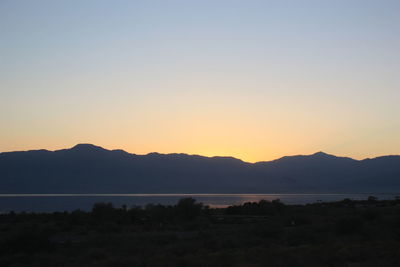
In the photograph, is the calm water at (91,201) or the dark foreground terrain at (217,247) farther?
the calm water at (91,201)

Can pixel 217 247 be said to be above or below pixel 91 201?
below

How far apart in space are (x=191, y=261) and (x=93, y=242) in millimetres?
10562

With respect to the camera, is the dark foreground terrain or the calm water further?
the calm water

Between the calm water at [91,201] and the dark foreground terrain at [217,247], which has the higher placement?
the calm water at [91,201]

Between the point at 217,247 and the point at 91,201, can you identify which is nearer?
the point at 217,247

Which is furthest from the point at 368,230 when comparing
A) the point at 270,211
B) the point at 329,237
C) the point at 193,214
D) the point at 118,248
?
the point at 270,211

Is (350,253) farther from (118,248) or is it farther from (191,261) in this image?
(118,248)

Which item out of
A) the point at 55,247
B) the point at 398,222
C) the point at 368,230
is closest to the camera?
the point at 55,247

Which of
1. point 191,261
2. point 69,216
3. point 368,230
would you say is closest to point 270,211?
point 69,216

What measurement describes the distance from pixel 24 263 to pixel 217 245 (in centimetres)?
912

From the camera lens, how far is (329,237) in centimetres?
3009

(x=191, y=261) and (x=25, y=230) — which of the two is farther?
(x=25, y=230)

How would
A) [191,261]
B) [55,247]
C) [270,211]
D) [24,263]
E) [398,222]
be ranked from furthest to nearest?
1. [270,211]
2. [398,222]
3. [55,247]
4. [24,263]
5. [191,261]

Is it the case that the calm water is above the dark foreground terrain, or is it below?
above
